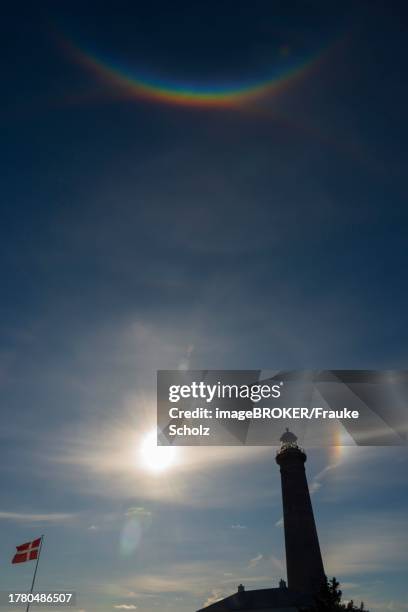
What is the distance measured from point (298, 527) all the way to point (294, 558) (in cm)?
283

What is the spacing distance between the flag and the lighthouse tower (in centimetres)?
2415

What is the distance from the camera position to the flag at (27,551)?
34781mm

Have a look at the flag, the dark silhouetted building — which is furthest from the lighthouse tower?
the flag

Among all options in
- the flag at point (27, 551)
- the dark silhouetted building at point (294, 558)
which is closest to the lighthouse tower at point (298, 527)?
the dark silhouetted building at point (294, 558)

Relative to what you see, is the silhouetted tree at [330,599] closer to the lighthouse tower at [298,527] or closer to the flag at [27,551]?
the lighthouse tower at [298,527]

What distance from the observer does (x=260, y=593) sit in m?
42.8

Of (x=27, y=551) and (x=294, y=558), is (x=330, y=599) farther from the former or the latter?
(x=27, y=551)

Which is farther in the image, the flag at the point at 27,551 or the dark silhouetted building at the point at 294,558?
the dark silhouetted building at the point at 294,558

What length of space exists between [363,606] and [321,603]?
657 cm

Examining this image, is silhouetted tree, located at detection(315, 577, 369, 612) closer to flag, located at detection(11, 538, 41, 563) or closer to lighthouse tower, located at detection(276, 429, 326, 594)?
lighthouse tower, located at detection(276, 429, 326, 594)

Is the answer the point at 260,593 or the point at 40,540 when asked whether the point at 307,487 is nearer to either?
the point at 260,593

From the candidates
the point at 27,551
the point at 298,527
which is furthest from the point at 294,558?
the point at 27,551

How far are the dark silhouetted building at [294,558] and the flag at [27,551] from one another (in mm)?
21035

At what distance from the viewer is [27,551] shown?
35156 millimetres
